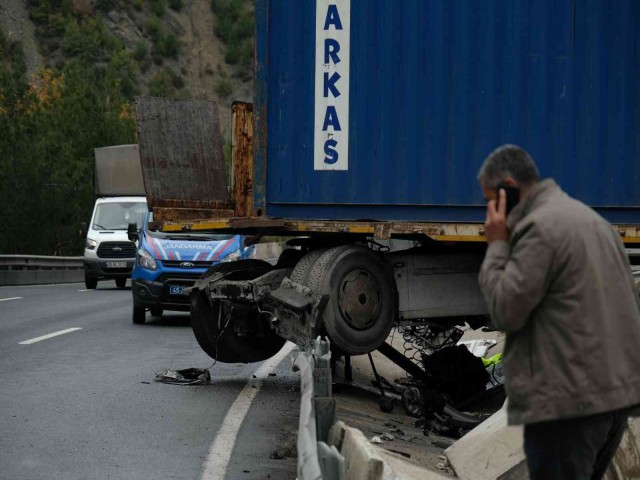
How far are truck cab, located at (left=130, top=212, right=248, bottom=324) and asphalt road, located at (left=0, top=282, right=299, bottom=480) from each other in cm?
125

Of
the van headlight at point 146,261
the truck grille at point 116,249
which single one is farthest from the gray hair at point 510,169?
the truck grille at point 116,249

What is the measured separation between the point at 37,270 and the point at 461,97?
25.0 m

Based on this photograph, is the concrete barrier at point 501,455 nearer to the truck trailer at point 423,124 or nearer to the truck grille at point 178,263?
the truck trailer at point 423,124

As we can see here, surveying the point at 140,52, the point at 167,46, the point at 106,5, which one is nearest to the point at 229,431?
the point at 140,52

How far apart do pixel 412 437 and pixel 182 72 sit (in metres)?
91.4

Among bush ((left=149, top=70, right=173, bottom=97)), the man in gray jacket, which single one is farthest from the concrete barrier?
bush ((left=149, top=70, right=173, bottom=97))

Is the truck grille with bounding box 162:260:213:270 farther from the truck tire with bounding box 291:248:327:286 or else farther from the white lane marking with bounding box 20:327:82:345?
the truck tire with bounding box 291:248:327:286

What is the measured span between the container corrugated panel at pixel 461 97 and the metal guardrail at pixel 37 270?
21895 mm

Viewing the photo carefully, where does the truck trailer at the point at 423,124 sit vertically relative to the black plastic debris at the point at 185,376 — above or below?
above

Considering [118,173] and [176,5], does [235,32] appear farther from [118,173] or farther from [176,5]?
[118,173]

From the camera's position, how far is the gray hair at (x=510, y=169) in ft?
13.7

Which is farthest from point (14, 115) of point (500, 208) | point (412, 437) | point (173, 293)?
point (500, 208)

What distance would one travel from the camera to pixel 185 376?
1126 centimetres

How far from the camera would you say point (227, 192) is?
1151 centimetres
